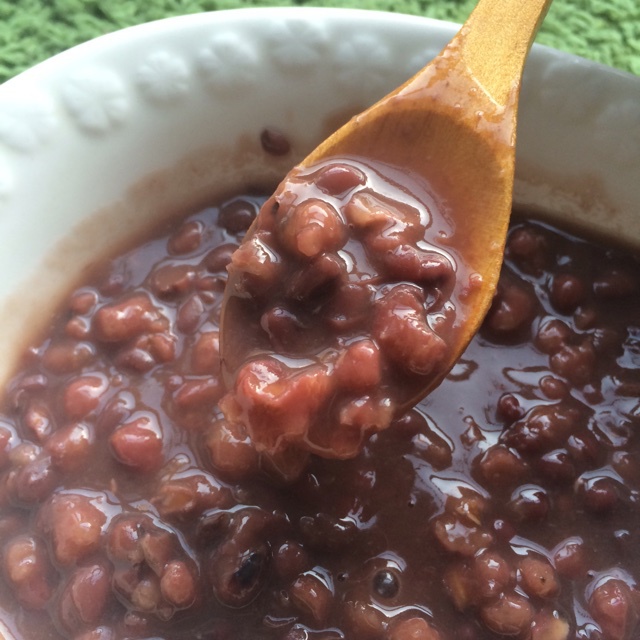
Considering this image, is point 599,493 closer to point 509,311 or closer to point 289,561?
point 509,311

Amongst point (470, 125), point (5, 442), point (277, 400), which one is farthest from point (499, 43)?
point (5, 442)

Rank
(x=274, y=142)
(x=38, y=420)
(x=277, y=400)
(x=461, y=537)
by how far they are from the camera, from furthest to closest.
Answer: (x=274, y=142) → (x=38, y=420) → (x=461, y=537) → (x=277, y=400)

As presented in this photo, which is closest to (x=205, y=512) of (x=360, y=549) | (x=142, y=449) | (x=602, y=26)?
(x=142, y=449)

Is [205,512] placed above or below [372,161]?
below

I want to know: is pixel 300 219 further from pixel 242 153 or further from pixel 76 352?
pixel 76 352

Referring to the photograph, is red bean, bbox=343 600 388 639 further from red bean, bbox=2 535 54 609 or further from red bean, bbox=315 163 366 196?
red bean, bbox=315 163 366 196
